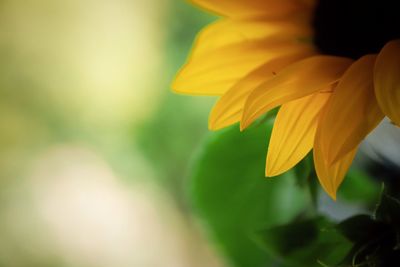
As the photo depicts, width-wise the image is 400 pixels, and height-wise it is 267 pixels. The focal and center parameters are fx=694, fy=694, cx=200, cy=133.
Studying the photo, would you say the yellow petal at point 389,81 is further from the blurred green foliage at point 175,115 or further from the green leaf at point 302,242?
the blurred green foliage at point 175,115

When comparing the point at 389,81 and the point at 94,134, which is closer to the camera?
the point at 389,81

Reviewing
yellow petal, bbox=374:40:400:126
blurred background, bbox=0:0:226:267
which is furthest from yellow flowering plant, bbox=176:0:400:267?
blurred background, bbox=0:0:226:267

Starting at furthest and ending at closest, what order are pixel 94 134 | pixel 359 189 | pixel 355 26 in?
pixel 94 134, pixel 359 189, pixel 355 26

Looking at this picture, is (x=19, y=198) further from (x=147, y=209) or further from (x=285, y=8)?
(x=285, y=8)

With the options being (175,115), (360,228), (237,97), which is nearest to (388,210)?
(360,228)

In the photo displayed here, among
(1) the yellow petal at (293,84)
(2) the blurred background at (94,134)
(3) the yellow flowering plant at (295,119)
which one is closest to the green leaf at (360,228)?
(3) the yellow flowering plant at (295,119)

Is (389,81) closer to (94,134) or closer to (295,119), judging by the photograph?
(295,119)

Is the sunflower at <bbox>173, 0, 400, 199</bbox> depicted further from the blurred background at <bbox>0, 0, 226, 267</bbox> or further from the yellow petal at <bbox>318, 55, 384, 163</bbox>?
the blurred background at <bbox>0, 0, 226, 267</bbox>
